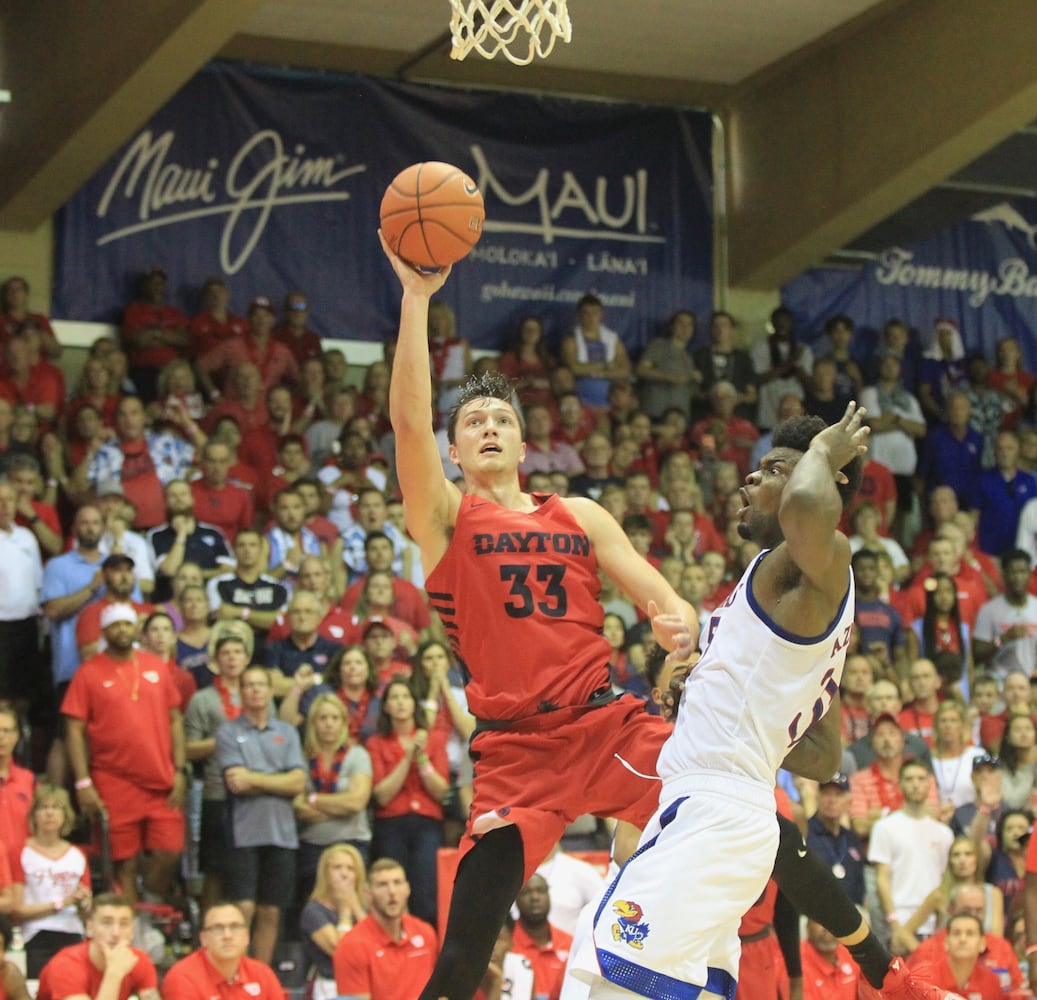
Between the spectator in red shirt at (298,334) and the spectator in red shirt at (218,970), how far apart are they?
261 inches

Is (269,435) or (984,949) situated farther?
(269,435)

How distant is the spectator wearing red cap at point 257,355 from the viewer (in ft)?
45.3

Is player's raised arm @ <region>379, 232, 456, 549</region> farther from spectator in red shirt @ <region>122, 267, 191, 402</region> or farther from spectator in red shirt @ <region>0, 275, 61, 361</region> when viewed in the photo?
spectator in red shirt @ <region>122, 267, 191, 402</region>

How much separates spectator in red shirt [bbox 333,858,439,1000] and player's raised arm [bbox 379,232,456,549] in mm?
3925

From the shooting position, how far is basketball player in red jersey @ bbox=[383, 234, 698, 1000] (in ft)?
18.0

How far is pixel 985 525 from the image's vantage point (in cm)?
1545

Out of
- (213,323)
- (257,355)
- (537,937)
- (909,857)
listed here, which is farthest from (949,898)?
(213,323)

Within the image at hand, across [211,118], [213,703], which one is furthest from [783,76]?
[213,703]

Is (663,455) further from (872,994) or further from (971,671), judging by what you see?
(872,994)

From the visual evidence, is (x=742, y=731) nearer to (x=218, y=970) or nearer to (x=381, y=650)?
(x=218, y=970)

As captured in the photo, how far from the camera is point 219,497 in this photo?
12375mm

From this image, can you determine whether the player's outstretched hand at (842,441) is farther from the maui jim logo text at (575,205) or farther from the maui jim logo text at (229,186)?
the maui jim logo text at (575,205)

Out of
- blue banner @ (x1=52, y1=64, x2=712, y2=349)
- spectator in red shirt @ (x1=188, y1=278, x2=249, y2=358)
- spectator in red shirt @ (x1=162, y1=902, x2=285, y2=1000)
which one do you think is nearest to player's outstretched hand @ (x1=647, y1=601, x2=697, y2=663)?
spectator in red shirt @ (x1=162, y1=902, x2=285, y2=1000)

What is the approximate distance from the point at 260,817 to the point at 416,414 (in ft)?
15.8
